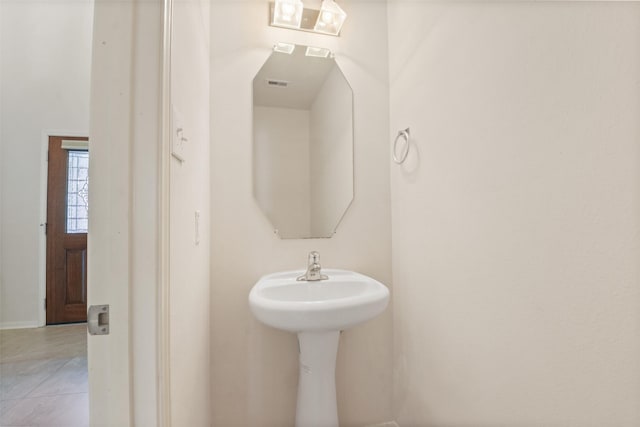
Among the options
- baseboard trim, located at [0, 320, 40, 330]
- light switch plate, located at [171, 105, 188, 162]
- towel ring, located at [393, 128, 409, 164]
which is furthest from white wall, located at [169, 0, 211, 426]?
baseboard trim, located at [0, 320, 40, 330]

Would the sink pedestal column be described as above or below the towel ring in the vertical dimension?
below

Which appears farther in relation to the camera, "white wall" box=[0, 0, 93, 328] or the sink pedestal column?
"white wall" box=[0, 0, 93, 328]

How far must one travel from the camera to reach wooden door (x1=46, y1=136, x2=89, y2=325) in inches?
115

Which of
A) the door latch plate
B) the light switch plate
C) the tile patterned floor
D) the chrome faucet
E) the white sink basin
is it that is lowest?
the tile patterned floor

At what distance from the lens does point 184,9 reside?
0.75 meters

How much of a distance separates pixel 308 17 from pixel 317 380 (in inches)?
66.1

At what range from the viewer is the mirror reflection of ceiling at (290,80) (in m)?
1.30

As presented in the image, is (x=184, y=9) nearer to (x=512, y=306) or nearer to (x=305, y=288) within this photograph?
(x=305, y=288)

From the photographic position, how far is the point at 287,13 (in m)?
1.28

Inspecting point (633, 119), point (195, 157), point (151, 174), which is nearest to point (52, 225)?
point (195, 157)

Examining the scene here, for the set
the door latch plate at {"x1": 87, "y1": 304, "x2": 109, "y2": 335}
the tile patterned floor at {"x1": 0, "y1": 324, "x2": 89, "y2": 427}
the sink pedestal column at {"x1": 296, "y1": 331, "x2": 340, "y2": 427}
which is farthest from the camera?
the tile patterned floor at {"x1": 0, "y1": 324, "x2": 89, "y2": 427}

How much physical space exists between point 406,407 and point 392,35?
1.85 meters

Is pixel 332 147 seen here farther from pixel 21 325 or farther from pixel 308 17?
pixel 21 325

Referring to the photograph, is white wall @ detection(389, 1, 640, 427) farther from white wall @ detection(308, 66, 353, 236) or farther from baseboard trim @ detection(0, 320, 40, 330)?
baseboard trim @ detection(0, 320, 40, 330)
